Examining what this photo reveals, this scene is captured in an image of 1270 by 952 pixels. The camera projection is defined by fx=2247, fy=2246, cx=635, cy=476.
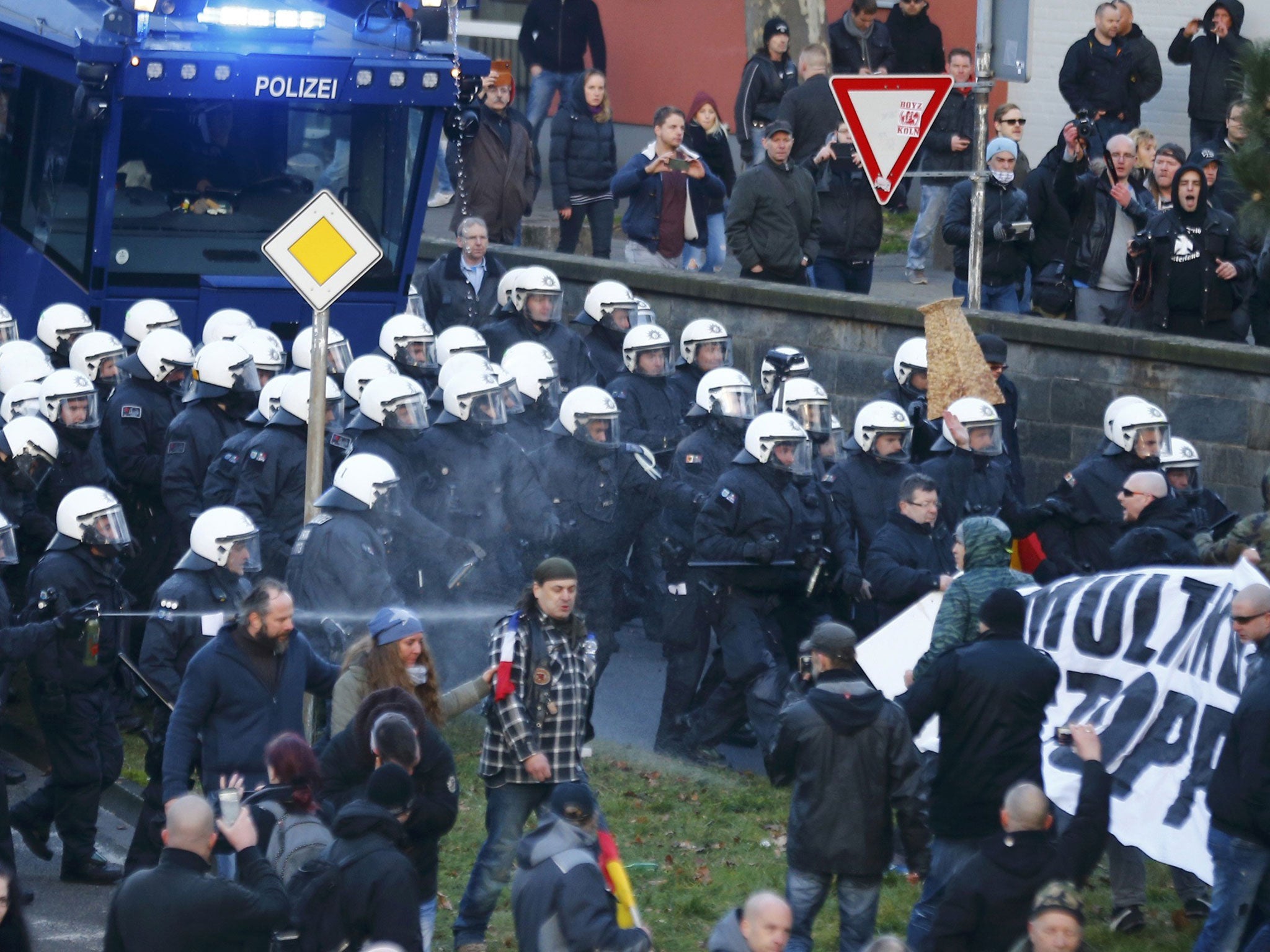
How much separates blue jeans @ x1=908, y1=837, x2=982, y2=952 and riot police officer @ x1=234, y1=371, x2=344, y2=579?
445cm

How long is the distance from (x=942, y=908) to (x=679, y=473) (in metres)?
5.64

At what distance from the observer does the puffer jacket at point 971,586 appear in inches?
349

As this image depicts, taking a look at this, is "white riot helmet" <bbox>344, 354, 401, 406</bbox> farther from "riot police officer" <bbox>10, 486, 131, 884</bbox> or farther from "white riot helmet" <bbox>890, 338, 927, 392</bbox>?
"white riot helmet" <bbox>890, 338, 927, 392</bbox>

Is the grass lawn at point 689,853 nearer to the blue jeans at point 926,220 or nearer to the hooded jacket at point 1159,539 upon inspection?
the hooded jacket at point 1159,539

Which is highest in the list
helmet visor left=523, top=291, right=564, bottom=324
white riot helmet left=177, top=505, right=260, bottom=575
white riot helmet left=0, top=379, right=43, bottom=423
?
helmet visor left=523, top=291, right=564, bottom=324

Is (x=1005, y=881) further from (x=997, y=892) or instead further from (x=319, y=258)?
(x=319, y=258)

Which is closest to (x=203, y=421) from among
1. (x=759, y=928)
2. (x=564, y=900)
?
(x=564, y=900)

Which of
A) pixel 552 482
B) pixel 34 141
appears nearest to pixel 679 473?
pixel 552 482

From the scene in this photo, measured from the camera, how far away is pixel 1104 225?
1491cm

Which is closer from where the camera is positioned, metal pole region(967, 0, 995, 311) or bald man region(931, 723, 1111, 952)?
bald man region(931, 723, 1111, 952)

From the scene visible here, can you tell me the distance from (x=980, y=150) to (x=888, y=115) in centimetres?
110

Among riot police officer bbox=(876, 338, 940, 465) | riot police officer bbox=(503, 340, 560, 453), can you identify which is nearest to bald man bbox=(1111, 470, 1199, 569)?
riot police officer bbox=(876, 338, 940, 465)

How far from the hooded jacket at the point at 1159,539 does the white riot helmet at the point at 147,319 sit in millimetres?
6315

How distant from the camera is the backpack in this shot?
7344mm
